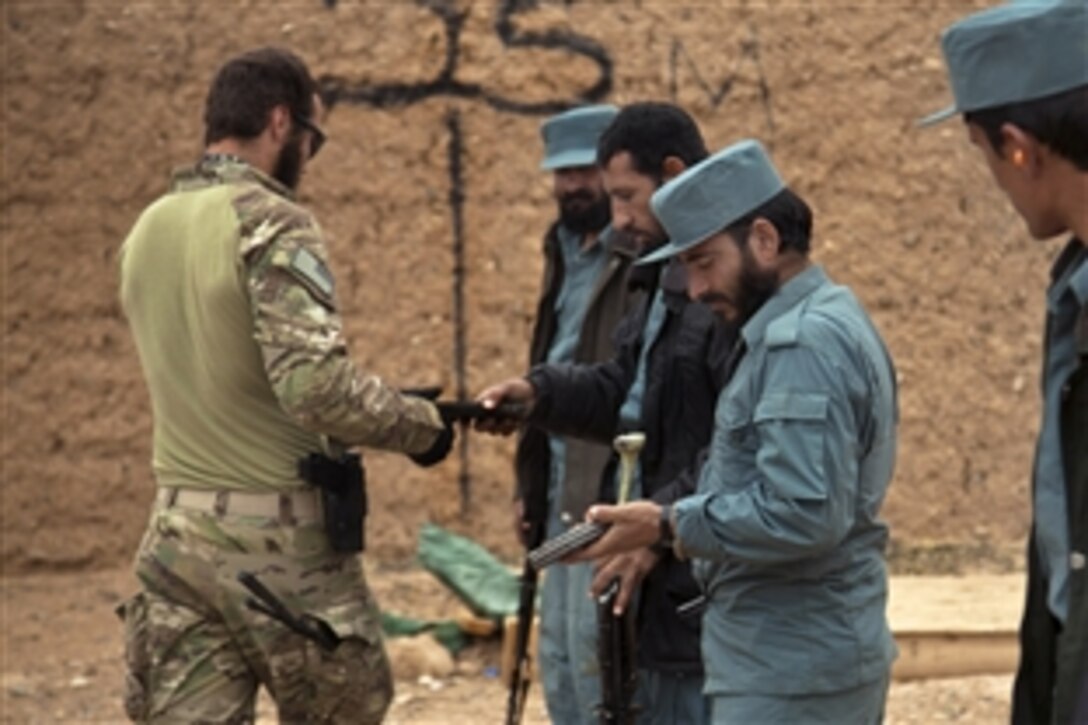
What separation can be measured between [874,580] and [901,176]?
5.14 metres

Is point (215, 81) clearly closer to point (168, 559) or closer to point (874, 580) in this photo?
point (168, 559)

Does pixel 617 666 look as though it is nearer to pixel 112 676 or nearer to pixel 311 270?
pixel 311 270

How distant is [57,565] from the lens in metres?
8.35

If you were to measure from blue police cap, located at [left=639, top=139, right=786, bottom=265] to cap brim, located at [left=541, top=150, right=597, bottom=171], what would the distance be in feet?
5.73

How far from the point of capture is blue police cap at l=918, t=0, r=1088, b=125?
2684 mm

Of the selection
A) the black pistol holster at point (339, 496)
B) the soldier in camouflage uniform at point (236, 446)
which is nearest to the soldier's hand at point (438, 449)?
the soldier in camouflage uniform at point (236, 446)

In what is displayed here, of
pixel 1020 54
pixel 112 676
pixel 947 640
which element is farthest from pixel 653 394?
pixel 112 676

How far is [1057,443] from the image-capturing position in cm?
Result: 278

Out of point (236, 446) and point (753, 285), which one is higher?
point (753, 285)

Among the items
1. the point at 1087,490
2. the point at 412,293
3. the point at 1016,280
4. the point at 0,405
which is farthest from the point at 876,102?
the point at 1087,490

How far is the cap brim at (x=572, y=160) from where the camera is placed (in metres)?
5.54

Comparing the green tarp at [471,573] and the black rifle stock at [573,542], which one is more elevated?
the black rifle stock at [573,542]

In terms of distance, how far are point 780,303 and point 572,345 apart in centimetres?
171

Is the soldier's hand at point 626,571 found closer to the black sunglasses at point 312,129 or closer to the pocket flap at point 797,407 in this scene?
the pocket flap at point 797,407
